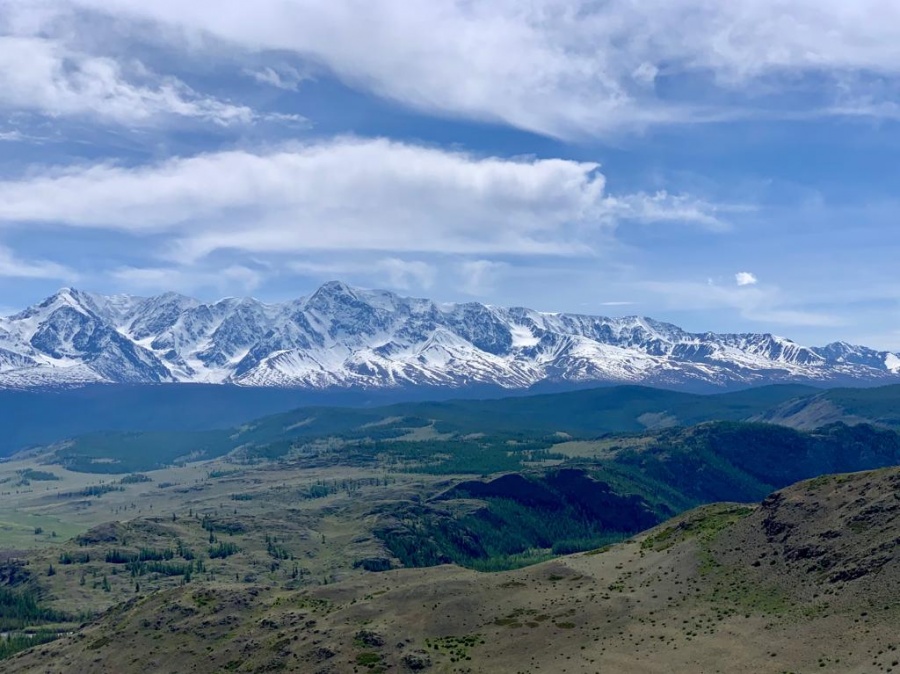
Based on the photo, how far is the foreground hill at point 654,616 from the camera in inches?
5438

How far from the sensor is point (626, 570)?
19212 centimetres

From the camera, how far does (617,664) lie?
141375mm

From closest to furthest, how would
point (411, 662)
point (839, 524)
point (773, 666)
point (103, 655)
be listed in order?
point (773, 666) → point (411, 662) → point (839, 524) → point (103, 655)

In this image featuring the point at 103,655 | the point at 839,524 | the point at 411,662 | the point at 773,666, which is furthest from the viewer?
the point at 103,655

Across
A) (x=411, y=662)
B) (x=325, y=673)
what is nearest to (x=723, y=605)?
(x=411, y=662)

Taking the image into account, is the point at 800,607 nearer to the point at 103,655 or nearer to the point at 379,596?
the point at 379,596

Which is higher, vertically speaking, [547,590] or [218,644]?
[547,590]

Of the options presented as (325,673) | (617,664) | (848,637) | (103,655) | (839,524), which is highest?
(839,524)

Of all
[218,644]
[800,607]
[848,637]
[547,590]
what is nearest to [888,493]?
[800,607]

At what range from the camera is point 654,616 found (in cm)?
15962

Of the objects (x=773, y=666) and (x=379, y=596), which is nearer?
(x=773, y=666)

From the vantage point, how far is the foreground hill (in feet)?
453

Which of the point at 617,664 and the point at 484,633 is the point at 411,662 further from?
the point at 617,664

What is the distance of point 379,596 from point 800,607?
8564cm
